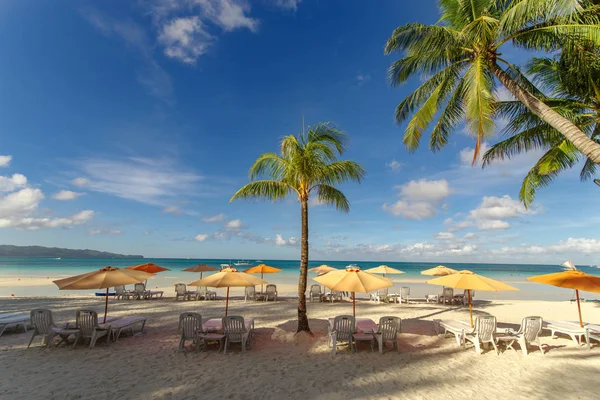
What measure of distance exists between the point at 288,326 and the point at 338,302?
20.6 ft

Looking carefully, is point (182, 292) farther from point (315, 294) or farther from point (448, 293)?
point (448, 293)

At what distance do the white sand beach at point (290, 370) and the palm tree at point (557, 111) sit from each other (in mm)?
6665

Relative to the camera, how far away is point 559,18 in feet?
20.6

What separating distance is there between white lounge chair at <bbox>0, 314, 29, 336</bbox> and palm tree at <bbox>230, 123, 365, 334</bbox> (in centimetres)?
709

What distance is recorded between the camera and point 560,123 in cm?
604

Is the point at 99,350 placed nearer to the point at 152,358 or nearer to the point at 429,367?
the point at 152,358

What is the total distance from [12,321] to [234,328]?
6814 millimetres

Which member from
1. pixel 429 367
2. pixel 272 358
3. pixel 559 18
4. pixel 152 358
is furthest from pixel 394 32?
pixel 152 358

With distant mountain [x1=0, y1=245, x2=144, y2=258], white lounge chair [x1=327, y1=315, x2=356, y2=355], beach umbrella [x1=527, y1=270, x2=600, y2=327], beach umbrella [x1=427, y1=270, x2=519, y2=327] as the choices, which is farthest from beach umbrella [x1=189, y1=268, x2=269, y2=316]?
distant mountain [x1=0, y1=245, x2=144, y2=258]

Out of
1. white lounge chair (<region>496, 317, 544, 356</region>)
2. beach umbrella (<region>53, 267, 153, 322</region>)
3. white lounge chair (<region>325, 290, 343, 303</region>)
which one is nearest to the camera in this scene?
beach umbrella (<region>53, 267, 153, 322</region>)

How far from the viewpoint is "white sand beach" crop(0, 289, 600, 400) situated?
15.7ft

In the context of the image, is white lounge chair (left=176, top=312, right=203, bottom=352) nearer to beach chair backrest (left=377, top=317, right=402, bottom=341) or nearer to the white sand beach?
the white sand beach

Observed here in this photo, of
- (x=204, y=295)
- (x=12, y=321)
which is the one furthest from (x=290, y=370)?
(x=204, y=295)

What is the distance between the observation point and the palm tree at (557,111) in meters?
7.95
